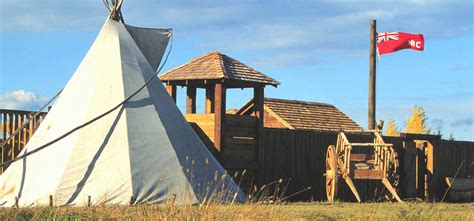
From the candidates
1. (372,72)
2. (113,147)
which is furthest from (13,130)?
(372,72)

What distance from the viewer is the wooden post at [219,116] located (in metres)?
20.8

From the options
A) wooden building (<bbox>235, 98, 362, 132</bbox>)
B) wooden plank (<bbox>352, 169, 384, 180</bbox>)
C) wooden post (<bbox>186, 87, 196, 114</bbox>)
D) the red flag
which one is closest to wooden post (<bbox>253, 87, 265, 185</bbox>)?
wooden post (<bbox>186, 87, 196, 114</bbox>)

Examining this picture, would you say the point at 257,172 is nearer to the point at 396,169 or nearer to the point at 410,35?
the point at 396,169

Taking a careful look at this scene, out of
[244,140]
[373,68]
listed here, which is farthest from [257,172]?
[373,68]

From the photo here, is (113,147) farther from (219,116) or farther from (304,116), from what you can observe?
(304,116)

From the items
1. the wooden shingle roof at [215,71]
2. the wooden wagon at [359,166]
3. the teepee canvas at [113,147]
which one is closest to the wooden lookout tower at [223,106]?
the wooden shingle roof at [215,71]

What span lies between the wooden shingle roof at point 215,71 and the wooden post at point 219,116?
0.36 m

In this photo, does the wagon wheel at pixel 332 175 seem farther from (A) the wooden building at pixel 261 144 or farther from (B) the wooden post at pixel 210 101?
(B) the wooden post at pixel 210 101

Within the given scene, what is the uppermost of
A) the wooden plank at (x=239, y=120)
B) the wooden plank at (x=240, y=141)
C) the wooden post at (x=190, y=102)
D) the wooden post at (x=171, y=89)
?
the wooden post at (x=171, y=89)

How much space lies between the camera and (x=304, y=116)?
31.0 meters

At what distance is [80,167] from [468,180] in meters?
13.1

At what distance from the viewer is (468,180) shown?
83.5ft

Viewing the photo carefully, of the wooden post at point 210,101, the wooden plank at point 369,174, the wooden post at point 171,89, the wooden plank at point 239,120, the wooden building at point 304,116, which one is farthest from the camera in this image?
the wooden building at point 304,116

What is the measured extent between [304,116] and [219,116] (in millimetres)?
10585
